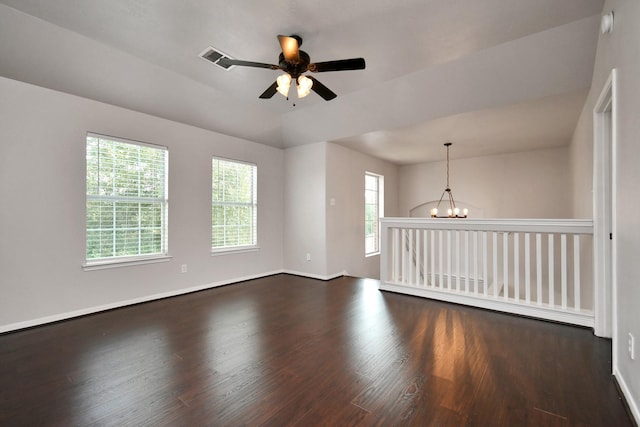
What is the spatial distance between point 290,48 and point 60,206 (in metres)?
3.09

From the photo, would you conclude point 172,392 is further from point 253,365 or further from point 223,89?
point 223,89

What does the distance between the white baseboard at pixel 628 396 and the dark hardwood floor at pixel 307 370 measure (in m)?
0.05

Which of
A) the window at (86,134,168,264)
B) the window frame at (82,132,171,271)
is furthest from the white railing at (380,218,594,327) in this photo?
the window at (86,134,168,264)

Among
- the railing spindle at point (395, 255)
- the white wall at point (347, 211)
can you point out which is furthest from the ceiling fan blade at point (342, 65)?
the white wall at point (347, 211)

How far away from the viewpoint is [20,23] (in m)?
2.60

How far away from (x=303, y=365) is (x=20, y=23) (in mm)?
3818

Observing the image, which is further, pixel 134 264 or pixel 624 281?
pixel 134 264

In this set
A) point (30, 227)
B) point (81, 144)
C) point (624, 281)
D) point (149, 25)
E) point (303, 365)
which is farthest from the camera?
point (81, 144)

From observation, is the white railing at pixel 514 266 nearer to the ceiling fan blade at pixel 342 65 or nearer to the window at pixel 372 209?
the window at pixel 372 209

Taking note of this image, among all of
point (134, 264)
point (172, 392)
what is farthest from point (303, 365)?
point (134, 264)

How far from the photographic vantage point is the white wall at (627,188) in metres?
1.62

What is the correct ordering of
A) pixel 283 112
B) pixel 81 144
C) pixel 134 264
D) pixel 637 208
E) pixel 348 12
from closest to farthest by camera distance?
pixel 637 208
pixel 348 12
pixel 81 144
pixel 134 264
pixel 283 112

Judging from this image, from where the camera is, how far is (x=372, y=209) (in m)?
7.11

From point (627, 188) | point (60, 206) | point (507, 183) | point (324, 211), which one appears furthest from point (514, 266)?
point (60, 206)
